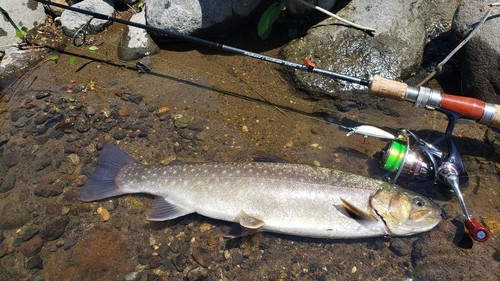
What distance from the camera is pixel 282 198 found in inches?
152

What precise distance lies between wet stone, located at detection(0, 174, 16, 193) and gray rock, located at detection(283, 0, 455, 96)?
365cm

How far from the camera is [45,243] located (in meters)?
4.15

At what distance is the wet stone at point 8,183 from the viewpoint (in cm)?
454

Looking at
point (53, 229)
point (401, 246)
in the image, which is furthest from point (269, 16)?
point (53, 229)

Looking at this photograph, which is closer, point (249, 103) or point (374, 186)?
point (374, 186)

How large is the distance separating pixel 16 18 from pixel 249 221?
5.21 metres

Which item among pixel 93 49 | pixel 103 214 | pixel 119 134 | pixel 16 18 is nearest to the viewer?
pixel 103 214

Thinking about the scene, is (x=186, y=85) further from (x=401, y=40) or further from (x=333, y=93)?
(x=401, y=40)

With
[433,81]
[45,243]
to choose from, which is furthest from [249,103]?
[45,243]

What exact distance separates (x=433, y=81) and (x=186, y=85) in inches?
130

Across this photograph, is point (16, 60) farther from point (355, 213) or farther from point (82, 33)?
point (355, 213)

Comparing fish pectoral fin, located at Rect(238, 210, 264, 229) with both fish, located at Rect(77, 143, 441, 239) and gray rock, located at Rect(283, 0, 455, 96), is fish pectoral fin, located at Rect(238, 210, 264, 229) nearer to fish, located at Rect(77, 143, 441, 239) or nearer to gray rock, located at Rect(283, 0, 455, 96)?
fish, located at Rect(77, 143, 441, 239)

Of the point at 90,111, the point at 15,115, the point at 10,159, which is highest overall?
the point at 90,111

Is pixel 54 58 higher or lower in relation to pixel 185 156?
higher
